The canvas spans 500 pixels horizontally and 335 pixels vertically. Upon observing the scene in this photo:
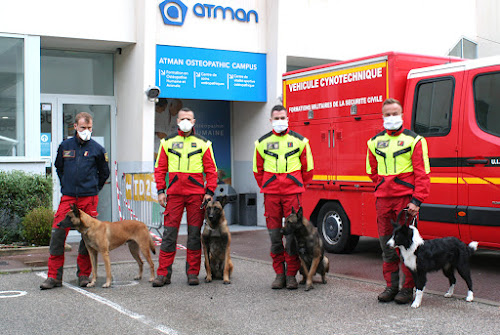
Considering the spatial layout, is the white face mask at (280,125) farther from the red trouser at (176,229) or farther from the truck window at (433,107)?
the truck window at (433,107)

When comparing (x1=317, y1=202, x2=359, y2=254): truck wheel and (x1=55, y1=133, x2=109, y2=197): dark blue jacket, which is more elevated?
(x1=55, y1=133, x2=109, y2=197): dark blue jacket

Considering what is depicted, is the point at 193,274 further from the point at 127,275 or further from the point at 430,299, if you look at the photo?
the point at 430,299

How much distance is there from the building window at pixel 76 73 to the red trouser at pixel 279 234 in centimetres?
768

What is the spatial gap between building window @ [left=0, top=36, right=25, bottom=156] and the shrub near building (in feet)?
3.23

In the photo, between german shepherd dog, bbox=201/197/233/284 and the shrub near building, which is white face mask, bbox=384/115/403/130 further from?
the shrub near building

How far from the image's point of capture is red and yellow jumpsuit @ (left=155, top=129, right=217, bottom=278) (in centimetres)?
781

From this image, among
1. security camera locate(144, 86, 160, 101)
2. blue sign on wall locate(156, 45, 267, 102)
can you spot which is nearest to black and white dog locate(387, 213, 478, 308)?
security camera locate(144, 86, 160, 101)

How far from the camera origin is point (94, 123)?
14219 mm

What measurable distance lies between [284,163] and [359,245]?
4.60 meters

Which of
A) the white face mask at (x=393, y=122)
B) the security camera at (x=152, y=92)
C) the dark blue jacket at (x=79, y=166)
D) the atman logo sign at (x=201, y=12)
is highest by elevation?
the atman logo sign at (x=201, y=12)

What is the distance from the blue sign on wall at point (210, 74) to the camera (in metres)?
13.6

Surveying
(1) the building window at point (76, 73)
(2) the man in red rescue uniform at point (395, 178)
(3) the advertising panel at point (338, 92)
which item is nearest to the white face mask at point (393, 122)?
(2) the man in red rescue uniform at point (395, 178)

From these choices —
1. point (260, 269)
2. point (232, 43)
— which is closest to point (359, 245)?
point (260, 269)

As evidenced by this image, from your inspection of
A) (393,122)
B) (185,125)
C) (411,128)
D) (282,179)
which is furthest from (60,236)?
(411,128)
